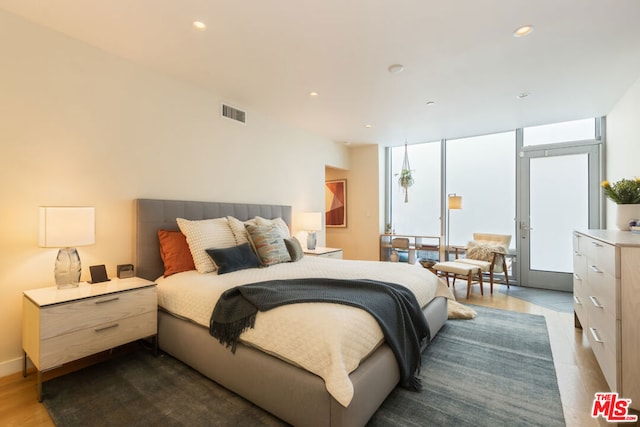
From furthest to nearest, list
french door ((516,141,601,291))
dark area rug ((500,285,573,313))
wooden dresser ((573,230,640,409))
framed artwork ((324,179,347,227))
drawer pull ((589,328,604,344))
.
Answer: framed artwork ((324,179,347,227)), french door ((516,141,601,291)), dark area rug ((500,285,573,313)), drawer pull ((589,328,604,344)), wooden dresser ((573,230,640,409))

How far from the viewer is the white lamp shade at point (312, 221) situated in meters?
4.68

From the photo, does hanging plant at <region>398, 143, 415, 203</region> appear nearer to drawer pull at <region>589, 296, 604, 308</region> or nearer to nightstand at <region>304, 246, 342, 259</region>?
nightstand at <region>304, 246, 342, 259</region>

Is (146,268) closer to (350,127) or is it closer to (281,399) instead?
(281,399)

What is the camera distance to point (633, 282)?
1638mm

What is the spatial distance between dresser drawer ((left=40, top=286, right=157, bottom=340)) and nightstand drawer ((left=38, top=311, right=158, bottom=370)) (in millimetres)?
35

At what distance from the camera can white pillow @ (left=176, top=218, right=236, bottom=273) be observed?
282cm

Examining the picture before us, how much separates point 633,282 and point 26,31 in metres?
A: 4.45

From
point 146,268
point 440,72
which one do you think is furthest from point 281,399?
point 440,72

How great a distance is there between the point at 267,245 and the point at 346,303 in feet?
5.25

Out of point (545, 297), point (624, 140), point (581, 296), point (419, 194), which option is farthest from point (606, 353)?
point (419, 194)

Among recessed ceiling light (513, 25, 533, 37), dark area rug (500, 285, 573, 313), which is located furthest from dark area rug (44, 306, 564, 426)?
recessed ceiling light (513, 25, 533, 37)

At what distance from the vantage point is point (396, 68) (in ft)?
9.77

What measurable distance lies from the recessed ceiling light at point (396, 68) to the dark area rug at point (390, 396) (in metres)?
2.71

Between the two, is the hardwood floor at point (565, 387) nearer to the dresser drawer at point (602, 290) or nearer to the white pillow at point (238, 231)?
the dresser drawer at point (602, 290)
